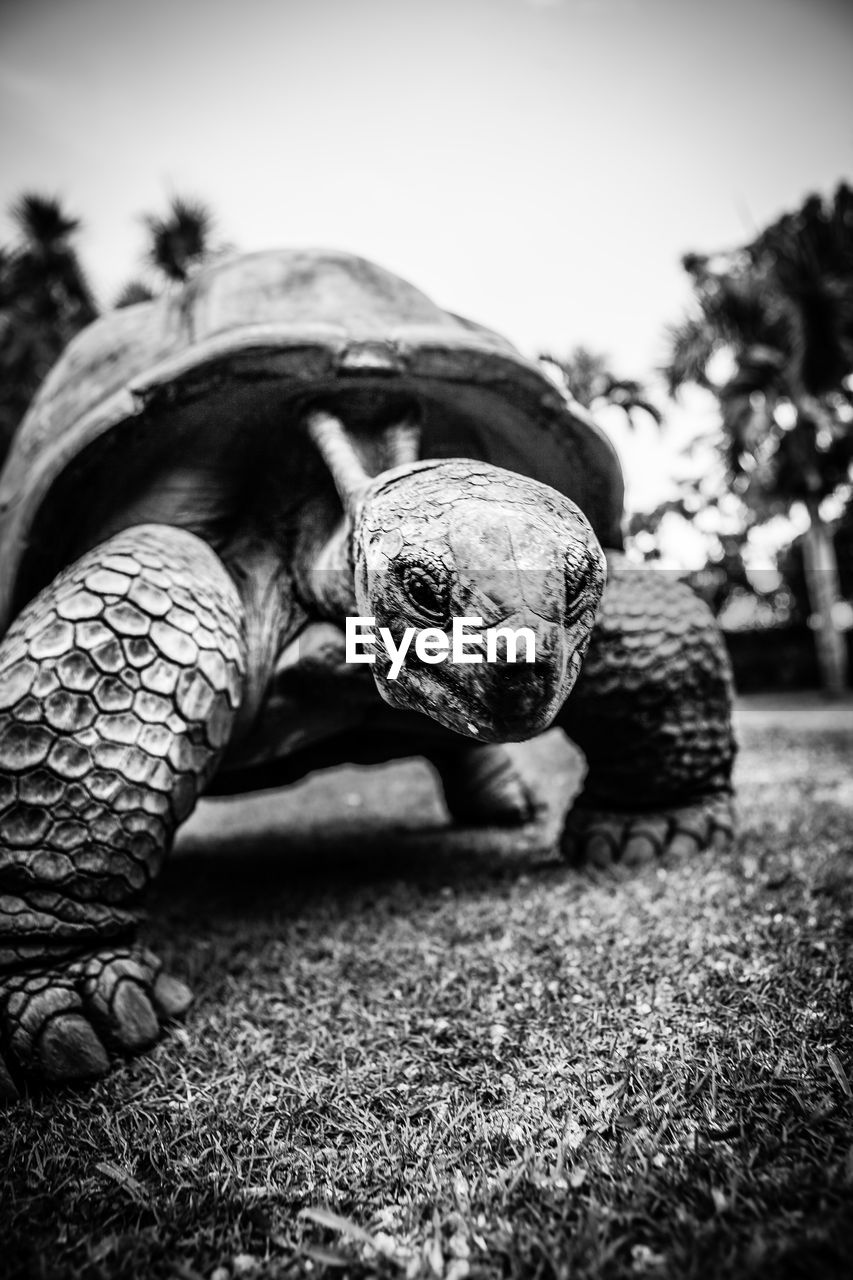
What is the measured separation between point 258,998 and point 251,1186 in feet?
2.14

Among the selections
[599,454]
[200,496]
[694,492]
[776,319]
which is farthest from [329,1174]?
[776,319]

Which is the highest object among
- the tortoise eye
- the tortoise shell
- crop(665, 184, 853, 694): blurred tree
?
crop(665, 184, 853, 694): blurred tree

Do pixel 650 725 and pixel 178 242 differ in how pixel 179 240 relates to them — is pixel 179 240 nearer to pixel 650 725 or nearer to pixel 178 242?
pixel 178 242

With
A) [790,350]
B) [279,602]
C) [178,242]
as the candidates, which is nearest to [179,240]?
[178,242]

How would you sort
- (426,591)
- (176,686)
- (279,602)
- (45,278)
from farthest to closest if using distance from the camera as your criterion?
1. (45,278)
2. (279,602)
3. (176,686)
4. (426,591)

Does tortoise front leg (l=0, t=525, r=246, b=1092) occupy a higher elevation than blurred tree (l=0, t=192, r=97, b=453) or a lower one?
lower

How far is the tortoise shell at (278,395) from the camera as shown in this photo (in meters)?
2.05

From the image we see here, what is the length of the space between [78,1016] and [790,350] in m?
14.7

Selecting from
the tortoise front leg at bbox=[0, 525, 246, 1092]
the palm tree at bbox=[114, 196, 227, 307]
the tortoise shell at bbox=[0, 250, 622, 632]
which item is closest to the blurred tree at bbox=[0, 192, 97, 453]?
the palm tree at bbox=[114, 196, 227, 307]

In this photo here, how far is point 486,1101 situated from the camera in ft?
3.98

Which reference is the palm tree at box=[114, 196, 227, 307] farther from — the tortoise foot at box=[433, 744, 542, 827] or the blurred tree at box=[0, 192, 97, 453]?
the tortoise foot at box=[433, 744, 542, 827]

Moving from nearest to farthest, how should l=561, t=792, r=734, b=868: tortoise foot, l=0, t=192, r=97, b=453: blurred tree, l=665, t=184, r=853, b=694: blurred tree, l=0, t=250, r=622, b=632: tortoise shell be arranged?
l=0, t=250, r=622, b=632: tortoise shell < l=561, t=792, r=734, b=868: tortoise foot < l=665, t=184, r=853, b=694: blurred tree < l=0, t=192, r=97, b=453: blurred tree

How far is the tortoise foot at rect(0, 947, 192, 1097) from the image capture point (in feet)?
4.46

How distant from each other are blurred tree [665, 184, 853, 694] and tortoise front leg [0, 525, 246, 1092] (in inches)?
503
